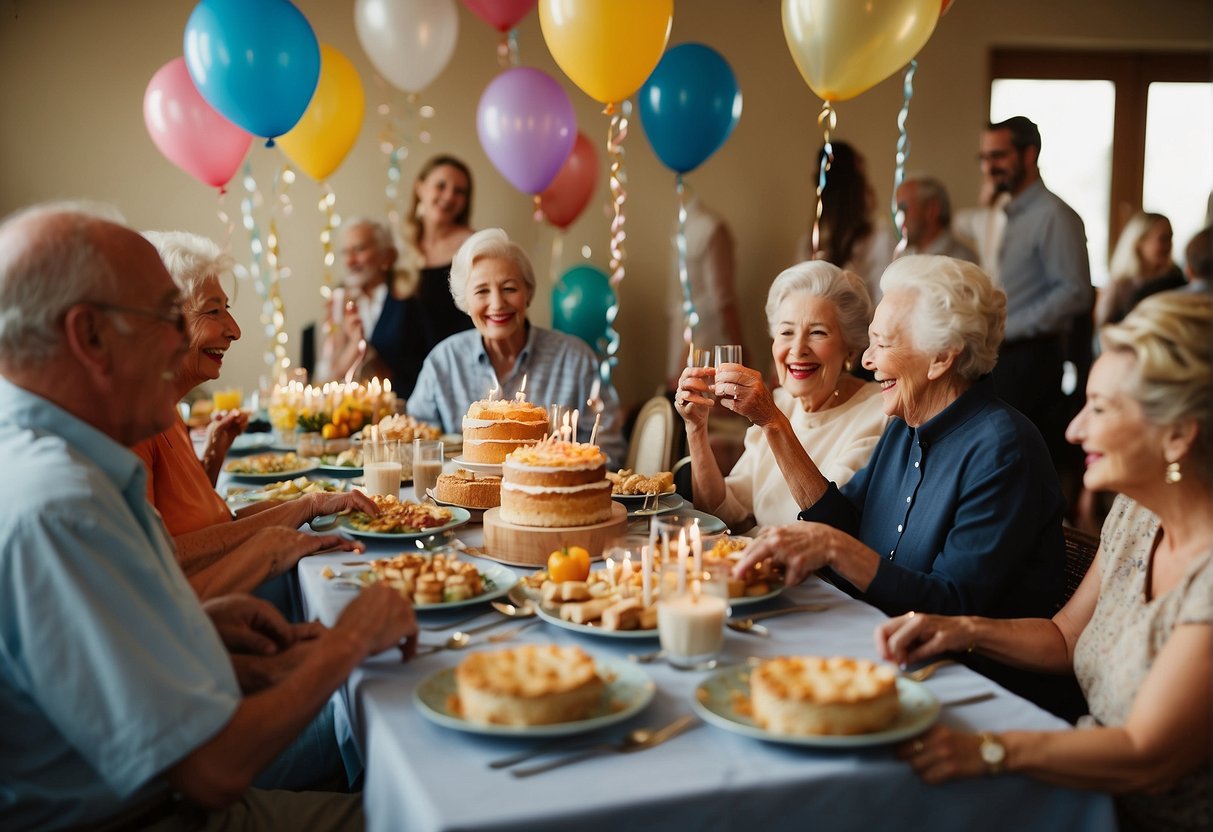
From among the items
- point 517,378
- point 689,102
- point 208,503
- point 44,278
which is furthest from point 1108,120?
point 44,278

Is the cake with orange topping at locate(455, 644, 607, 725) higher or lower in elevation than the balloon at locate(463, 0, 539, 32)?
lower

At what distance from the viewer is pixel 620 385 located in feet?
24.0

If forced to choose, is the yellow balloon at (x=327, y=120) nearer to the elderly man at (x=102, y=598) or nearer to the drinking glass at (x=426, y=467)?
the drinking glass at (x=426, y=467)

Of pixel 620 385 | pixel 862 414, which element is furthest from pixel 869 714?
pixel 620 385

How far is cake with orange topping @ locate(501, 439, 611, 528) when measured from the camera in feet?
7.13

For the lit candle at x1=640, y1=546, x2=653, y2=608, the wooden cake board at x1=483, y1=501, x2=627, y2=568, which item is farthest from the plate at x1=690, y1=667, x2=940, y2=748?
the wooden cake board at x1=483, y1=501, x2=627, y2=568

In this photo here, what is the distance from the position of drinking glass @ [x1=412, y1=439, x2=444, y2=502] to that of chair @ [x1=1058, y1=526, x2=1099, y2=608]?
1.60m

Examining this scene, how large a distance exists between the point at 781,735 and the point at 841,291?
189 centimetres

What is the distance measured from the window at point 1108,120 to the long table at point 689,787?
269 inches

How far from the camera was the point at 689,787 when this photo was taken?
3.93 ft

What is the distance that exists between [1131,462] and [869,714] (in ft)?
1.89

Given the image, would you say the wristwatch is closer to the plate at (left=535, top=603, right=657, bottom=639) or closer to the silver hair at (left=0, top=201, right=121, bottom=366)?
the plate at (left=535, top=603, right=657, bottom=639)

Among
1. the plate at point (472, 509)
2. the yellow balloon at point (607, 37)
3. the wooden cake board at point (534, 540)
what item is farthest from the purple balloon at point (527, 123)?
the wooden cake board at point (534, 540)

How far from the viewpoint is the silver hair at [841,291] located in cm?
295
